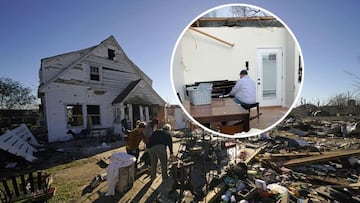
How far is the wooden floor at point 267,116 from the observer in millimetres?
1129

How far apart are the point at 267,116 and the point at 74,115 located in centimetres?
1020

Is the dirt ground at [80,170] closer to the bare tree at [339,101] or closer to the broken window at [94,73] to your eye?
the broken window at [94,73]

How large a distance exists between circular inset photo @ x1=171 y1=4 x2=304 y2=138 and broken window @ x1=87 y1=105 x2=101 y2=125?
995cm

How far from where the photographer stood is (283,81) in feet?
3.60

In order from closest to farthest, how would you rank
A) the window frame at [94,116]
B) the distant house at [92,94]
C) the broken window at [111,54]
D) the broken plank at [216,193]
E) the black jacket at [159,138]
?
the broken plank at [216,193] → the black jacket at [159,138] → the distant house at [92,94] → the window frame at [94,116] → the broken window at [111,54]

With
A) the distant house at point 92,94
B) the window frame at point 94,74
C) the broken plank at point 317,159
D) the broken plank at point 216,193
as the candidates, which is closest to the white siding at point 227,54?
the broken plank at point 216,193

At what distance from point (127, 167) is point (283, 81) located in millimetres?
3617

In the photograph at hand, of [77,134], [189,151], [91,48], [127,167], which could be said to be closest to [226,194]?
[127,167]

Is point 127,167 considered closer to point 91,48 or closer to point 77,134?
point 77,134

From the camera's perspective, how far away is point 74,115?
9719 mm

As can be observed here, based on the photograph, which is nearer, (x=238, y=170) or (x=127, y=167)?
(x=127, y=167)

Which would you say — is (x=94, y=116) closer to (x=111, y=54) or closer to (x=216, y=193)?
(x=111, y=54)

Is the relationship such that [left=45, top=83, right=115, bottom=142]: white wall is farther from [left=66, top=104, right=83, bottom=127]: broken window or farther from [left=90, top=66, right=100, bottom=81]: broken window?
[left=90, top=66, right=100, bottom=81]: broken window

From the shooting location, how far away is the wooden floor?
44.4 inches
